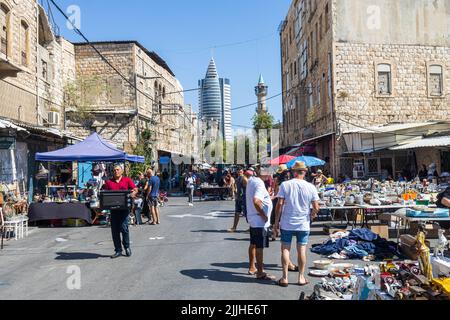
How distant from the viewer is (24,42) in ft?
65.2

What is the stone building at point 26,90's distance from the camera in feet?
54.9

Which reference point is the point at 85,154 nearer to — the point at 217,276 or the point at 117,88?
the point at 217,276

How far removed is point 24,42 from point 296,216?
1729cm

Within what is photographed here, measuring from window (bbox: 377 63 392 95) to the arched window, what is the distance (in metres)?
18.3

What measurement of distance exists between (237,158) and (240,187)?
42461mm

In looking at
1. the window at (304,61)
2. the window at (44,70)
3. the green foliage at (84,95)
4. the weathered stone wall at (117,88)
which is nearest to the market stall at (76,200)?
the window at (44,70)

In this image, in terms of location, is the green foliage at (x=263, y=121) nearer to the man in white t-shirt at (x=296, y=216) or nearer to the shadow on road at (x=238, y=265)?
the shadow on road at (x=238, y=265)

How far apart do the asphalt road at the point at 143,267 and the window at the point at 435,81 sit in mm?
16435

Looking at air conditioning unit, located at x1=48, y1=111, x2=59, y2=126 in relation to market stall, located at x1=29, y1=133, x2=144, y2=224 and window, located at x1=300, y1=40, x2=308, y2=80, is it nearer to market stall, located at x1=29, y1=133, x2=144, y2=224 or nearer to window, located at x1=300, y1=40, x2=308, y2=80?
market stall, located at x1=29, y1=133, x2=144, y2=224

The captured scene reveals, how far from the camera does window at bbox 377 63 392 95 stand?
83.0 feet
